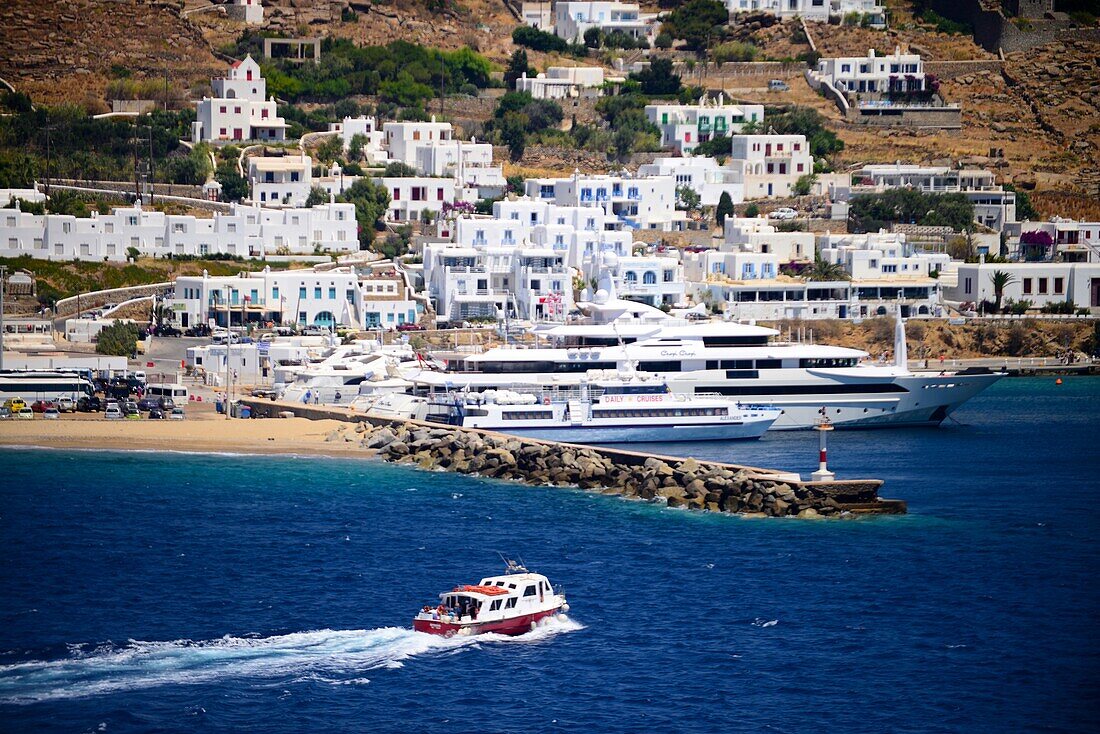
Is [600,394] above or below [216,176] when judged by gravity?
below

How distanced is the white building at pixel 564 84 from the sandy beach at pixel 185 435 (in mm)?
52835

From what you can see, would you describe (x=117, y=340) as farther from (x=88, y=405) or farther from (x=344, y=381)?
(x=344, y=381)

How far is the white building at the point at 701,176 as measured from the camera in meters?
109

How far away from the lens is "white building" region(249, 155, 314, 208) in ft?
325

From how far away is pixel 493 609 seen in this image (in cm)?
4519

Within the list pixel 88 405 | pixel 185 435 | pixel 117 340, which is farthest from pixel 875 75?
pixel 185 435

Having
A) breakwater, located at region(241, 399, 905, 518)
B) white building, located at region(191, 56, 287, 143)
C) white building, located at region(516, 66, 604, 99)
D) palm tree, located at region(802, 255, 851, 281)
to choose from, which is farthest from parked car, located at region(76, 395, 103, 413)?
white building, located at region(516, 66, 604, 99)

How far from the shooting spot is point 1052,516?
58.0m

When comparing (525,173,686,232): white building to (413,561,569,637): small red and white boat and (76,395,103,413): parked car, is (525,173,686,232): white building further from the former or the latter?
(413,561,569,637): small red and white boat

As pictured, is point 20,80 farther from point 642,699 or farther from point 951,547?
point 642,699

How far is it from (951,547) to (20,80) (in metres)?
79.0

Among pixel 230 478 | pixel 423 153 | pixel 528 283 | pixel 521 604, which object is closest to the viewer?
pixel 521 604

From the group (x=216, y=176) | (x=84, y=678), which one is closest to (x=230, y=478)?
(x=84, y=678)

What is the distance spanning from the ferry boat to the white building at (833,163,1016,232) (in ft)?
127
